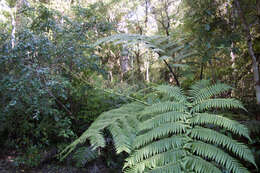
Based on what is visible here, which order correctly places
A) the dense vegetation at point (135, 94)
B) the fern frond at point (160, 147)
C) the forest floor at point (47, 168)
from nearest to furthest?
the fern frond at point (160, 147) < the dense vegetation at point (135, 94) < the forest floor at point (47, 168)

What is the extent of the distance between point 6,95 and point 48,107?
611 mm

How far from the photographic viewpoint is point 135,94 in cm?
207

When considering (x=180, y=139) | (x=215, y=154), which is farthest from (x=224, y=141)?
(x=180, y=139)

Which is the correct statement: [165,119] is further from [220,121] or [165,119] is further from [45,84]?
[45,84]

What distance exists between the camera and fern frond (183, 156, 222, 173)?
916 mm

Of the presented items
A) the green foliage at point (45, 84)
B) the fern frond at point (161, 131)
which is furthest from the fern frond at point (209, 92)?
the green foliage at point (45, 84)

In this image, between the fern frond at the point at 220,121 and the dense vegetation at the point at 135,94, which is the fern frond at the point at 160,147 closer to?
the dense vegetation at the point at 135,94

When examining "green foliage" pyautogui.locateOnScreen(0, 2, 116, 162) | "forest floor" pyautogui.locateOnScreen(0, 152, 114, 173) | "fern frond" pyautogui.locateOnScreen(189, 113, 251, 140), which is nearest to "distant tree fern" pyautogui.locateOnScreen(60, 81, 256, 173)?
"fern frond" pyautogui.locateOnScreen(189, 113, 251, 140)

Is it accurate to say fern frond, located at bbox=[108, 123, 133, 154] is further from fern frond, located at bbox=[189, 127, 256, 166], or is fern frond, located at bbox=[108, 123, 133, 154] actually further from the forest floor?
the forest floor

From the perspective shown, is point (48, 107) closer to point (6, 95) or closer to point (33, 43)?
point (6, 95)

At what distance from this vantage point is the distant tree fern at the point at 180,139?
3.17ft

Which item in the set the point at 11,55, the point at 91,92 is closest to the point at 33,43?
the point at 11,55

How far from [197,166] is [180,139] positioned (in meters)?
0.18

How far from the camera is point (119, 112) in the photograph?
1.64 metres
